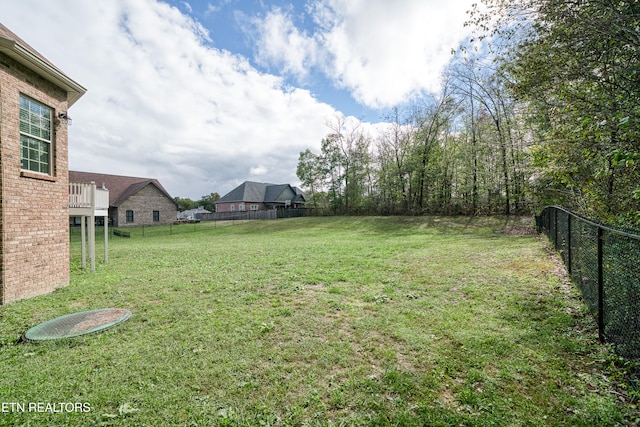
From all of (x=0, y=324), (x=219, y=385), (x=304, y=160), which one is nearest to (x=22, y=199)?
(x=0, y=324)

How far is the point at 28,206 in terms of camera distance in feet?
Result: 19.3

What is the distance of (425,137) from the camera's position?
2675cm

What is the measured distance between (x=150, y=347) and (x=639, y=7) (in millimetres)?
7837

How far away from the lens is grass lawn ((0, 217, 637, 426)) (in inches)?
95.3

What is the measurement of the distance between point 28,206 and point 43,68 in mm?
3011

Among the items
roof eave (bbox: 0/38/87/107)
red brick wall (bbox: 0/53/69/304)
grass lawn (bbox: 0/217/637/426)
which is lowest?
grass lawn (bbox: 0/217/637/426)

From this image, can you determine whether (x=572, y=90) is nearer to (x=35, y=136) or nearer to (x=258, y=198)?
(x=35, y=136)

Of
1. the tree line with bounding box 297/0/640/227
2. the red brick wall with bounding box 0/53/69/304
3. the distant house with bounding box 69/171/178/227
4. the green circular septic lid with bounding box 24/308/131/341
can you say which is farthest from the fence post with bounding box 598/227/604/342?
the distant house with bounding box 69/171/178/227

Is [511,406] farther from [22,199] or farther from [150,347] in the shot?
[22,199]

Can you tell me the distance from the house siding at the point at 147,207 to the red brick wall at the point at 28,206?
27.8 metres

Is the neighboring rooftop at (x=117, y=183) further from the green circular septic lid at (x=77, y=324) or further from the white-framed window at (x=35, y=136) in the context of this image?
the green circular septic lid at (x=77, y=324)

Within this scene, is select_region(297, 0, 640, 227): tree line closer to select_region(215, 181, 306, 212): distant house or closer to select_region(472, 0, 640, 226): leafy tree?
select_region(472, 0, 640, 226): leafy tree

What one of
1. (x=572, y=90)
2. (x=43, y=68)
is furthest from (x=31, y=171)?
(x=572, y=90)

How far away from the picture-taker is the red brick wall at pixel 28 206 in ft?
17.6
